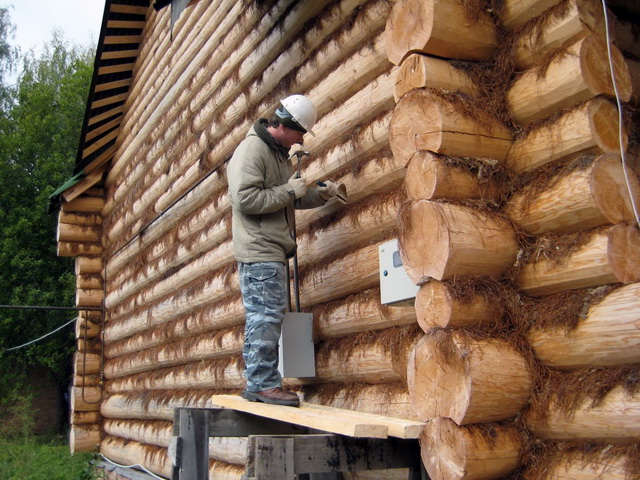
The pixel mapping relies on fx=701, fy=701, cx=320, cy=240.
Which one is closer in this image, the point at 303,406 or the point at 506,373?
the point at 506,373

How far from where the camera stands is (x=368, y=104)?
15.1ft

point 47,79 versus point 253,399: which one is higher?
point 47,79

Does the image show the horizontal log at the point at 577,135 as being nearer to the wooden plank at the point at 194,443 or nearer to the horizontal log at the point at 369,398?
the horizontal log at the point at 369,398

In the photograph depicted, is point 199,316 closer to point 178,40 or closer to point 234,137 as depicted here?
point 234,137

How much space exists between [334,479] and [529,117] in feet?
8.23

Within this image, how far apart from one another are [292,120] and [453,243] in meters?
1.79

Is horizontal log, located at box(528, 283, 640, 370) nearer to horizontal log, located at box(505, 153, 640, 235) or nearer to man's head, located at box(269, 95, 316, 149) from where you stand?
horizontal log, located at box(505, 153, 640, 235)

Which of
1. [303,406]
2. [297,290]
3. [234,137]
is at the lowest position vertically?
[303,406]

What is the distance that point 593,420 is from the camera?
2.87m

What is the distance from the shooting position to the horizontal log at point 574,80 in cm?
319

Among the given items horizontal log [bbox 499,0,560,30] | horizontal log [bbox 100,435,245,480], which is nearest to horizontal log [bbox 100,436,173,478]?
horizontal log [bbox 100,435,245,480]

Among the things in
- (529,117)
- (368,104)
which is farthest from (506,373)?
(368,104)

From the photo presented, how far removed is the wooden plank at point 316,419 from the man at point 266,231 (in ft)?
0.37

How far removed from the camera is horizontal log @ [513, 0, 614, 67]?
324cm
